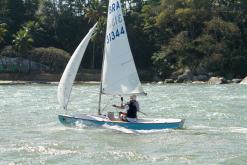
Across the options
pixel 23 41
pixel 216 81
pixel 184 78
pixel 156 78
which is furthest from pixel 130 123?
pixel 156 78

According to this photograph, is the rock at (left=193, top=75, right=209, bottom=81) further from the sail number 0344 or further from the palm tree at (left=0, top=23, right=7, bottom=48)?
the sail number 0344

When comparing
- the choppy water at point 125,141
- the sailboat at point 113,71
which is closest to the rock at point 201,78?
the choppy water at point 125,141

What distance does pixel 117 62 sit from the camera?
2719 centimetres

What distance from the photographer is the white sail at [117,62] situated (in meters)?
26.9

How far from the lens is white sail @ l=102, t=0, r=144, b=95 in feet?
88.2

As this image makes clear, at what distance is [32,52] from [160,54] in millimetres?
18741

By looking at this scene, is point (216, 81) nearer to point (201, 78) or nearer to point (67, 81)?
point (201, 78)

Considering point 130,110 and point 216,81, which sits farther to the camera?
point 216,81

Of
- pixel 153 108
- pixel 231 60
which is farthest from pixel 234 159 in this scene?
pixel 231 60

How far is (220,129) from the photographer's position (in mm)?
25391

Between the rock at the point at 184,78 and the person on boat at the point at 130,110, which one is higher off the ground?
the person on boat at the point at 130,110

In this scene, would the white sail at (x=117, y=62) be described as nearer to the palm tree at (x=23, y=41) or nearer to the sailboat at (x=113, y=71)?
the sailboat at (x=113, y=71)

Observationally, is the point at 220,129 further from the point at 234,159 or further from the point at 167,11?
the point at 167,11

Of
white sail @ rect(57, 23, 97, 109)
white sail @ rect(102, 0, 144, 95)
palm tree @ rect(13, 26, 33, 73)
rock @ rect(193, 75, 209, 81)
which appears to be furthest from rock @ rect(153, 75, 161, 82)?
white sail @ rect(57, 23, 97, 109)
